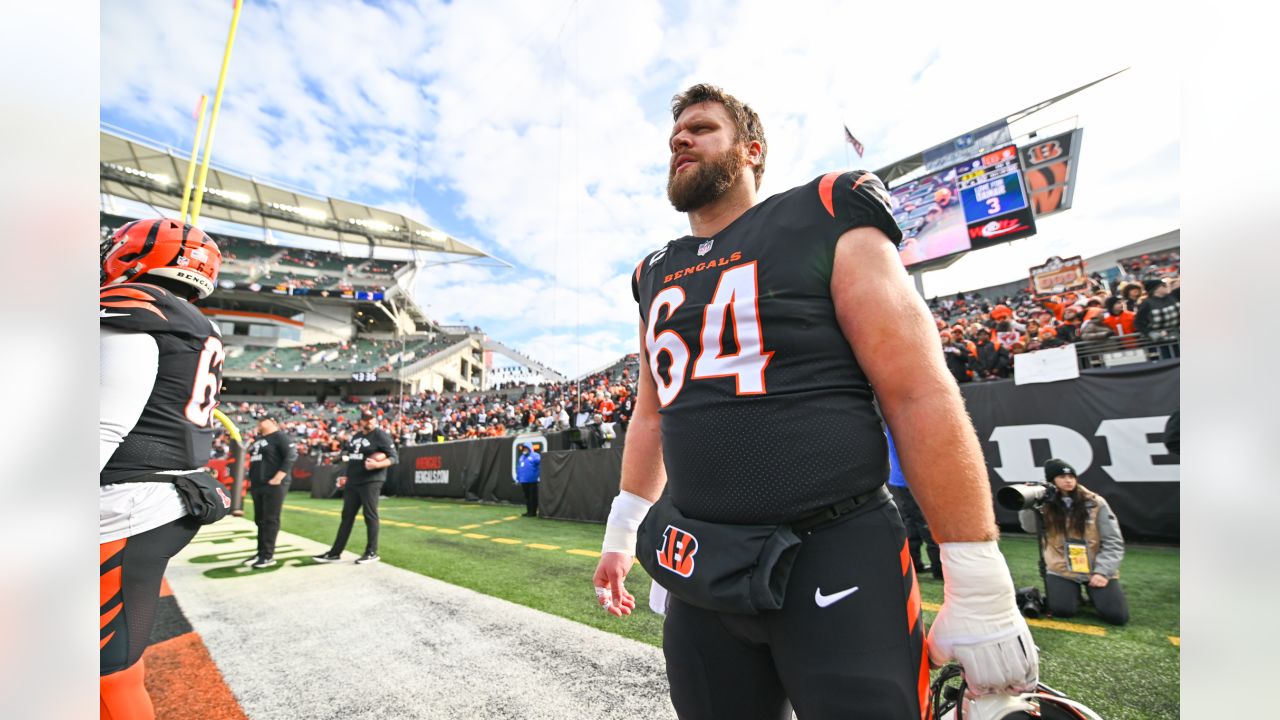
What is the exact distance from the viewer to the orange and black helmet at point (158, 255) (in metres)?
2.17

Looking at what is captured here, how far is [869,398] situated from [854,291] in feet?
0.88

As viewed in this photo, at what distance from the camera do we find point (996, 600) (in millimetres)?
1218

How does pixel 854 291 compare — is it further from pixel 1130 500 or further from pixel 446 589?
pixel 1130 500

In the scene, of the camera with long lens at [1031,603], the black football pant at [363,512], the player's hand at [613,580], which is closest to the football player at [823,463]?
the player's hand at [613,580]

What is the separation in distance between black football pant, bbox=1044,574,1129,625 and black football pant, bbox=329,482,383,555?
6547 mm

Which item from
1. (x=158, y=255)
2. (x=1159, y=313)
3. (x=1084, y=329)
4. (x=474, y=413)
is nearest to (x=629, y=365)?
(x=474, y=413)

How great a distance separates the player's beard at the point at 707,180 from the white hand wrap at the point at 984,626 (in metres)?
1.11

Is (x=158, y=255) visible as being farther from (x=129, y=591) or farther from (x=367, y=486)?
(x=367, y=486)

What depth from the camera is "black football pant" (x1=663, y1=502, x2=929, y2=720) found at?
3.96 feet

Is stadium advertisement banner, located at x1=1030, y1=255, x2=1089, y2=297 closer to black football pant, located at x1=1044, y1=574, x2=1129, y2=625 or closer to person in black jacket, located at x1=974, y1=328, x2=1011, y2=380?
person in black jacket, located at x1=974, y1=328, x2=1011, y2=380

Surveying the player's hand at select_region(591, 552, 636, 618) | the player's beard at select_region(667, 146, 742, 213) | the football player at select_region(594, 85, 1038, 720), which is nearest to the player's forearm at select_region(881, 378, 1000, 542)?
the football player at select_region(594, 85, 1038, 720)

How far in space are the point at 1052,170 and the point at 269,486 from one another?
2130cm

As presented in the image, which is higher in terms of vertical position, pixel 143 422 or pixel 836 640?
pixel 143 422

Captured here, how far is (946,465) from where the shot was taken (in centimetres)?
125
